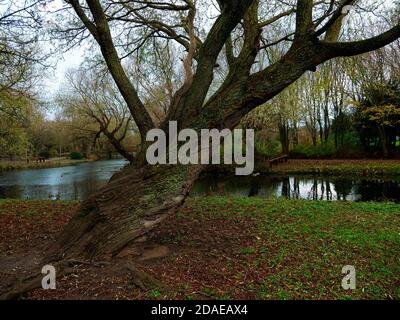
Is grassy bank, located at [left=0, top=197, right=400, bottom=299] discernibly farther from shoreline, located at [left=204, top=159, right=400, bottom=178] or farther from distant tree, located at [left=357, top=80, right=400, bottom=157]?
distant tree, located at [left=357, top=80, right=400, bottom=157]

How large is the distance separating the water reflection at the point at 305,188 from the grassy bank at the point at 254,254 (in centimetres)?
641

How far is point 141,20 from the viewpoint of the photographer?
798 centimetres

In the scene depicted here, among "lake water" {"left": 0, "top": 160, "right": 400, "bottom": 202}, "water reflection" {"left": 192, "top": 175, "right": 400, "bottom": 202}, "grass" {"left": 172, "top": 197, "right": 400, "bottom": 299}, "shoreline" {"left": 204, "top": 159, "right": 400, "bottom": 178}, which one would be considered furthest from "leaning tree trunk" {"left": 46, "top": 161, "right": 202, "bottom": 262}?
"shoreline" {"left": 204, "top": 159, "right": 400, "bottom": 178}

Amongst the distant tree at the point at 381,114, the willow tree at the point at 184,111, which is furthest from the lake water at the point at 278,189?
the willow tree at the point at 184,111

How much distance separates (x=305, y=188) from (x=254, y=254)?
1321cm

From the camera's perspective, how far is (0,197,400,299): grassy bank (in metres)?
3.74

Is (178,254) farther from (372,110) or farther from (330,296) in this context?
(372,110)

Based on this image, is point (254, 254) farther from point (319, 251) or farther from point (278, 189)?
point (278, 189)

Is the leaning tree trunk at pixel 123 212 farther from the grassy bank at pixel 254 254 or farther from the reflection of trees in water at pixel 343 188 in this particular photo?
the reflection of trees in water at pixel 343 188

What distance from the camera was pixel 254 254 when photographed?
4766 mm

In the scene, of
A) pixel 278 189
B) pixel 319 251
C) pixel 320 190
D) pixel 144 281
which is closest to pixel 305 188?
pixel 320 190

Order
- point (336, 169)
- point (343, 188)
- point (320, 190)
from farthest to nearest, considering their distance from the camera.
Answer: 1. point (336, 169)
2. point (343, 188)
3. point (320, 190)

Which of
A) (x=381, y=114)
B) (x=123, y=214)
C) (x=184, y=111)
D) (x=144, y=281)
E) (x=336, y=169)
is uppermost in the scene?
(x=381, y=114)
